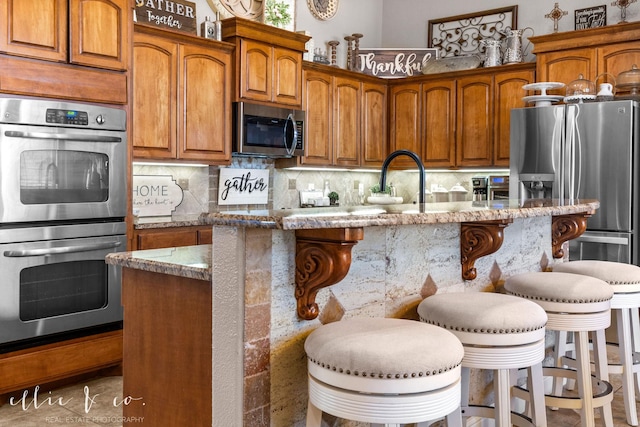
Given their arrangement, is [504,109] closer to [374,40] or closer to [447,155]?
[447,155]

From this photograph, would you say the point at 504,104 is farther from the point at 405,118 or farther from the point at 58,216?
the point at 58,216

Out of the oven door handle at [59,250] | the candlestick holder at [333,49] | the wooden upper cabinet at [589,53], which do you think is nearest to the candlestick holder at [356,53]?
the candlestick holder at [333,49]

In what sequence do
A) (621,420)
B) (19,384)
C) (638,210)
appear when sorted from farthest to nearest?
1. (638,210)
2. (19,384)
3. (621,420)

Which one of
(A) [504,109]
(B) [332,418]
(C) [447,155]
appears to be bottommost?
(B) [332,418]

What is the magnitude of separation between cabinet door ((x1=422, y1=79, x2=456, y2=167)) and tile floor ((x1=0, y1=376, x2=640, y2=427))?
2870 mm

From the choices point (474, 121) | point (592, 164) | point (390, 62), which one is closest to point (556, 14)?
point (474, 121)

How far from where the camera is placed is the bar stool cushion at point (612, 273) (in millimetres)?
2754

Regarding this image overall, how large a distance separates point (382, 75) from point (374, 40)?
723 millimetres

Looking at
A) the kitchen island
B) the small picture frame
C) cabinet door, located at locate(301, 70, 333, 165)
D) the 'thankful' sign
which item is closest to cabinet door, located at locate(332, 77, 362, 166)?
cabinet door, located at locate(301, 70, 333, 165)

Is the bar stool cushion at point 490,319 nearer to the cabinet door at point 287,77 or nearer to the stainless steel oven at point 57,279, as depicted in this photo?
the stainless steel oven at point 57,279

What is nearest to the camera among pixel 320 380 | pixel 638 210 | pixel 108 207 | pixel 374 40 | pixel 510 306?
pixel 320 380

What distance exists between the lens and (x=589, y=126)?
454 cm

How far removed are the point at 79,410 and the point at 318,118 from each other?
327cm

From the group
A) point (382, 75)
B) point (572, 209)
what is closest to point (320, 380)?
point (572, 209)
